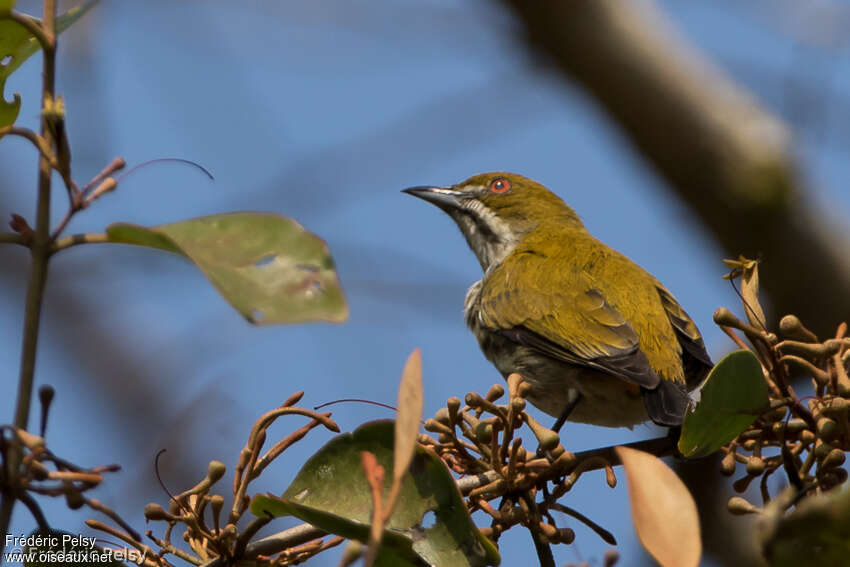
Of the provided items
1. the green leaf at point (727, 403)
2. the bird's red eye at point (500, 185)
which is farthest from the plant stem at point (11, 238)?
the bird's red eye at point (500, 185)

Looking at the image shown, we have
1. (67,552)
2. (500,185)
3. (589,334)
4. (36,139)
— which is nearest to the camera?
(36,139)

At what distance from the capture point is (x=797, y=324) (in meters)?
2.39

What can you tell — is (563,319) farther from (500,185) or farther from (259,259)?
(259,259)

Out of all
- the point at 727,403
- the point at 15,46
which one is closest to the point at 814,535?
the point at 727,403

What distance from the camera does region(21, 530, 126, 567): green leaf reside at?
78.9 inches

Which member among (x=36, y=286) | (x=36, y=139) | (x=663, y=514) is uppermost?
(x=36, y=139)

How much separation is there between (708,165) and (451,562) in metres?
5.27

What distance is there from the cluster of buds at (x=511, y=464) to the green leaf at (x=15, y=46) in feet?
3.54

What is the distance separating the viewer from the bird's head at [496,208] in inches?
229

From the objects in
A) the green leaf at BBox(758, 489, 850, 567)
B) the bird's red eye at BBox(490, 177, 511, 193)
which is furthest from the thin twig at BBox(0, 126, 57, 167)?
the bird's red eye at BBox(490, 177, 511, 193)

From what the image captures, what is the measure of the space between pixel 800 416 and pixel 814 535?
1.08 m

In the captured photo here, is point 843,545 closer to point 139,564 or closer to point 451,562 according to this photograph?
point 451,562

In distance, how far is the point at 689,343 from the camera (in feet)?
13.6

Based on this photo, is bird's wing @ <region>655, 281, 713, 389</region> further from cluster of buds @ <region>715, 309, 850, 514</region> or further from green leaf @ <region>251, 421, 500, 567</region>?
green leaf @ <region>251, 421, 500, 567</region>
